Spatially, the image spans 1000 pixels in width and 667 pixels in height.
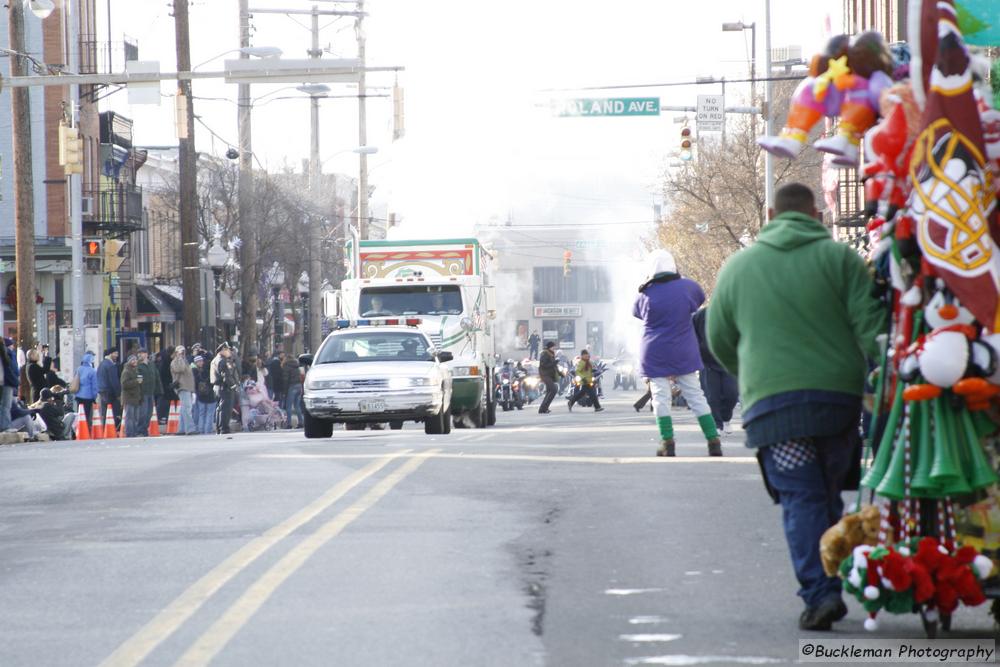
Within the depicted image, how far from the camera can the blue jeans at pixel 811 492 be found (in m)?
6.98

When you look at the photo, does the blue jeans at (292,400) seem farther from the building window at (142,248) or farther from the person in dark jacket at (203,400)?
the building window at (142,248)

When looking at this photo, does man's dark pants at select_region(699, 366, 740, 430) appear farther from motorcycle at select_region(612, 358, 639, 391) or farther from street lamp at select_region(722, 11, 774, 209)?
motorcycle at select_region(612, 358, 639, 391)

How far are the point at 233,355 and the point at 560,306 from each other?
94.6m

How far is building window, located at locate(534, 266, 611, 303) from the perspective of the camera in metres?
125

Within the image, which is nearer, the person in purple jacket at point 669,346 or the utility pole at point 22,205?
the person in purple jacket at point 669,346

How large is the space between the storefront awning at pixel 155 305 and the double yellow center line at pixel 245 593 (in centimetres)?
4961

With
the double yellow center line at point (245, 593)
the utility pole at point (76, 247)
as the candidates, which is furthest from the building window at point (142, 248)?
the double yellow center line at point (245, 593)

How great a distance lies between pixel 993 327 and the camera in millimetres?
6559

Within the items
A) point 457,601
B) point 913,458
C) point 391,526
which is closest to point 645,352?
point 391,526

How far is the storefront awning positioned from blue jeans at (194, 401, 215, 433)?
28.9 m

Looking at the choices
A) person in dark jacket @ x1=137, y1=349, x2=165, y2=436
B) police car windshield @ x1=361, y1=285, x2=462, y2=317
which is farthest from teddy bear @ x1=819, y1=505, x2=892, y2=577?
person in dark jacket @ x1=137, y1=349, x2=165, y2=436

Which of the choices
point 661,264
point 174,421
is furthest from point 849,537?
point 174,421

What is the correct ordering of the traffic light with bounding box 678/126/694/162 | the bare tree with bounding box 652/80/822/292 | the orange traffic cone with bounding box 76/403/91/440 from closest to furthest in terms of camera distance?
the orange traffic cone with bounding box 76/403/91/440, the traffic light with bounding box 678/126/694/162, the bare tree with bounding box 652/80/822/292

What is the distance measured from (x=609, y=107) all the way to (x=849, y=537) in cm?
2879
